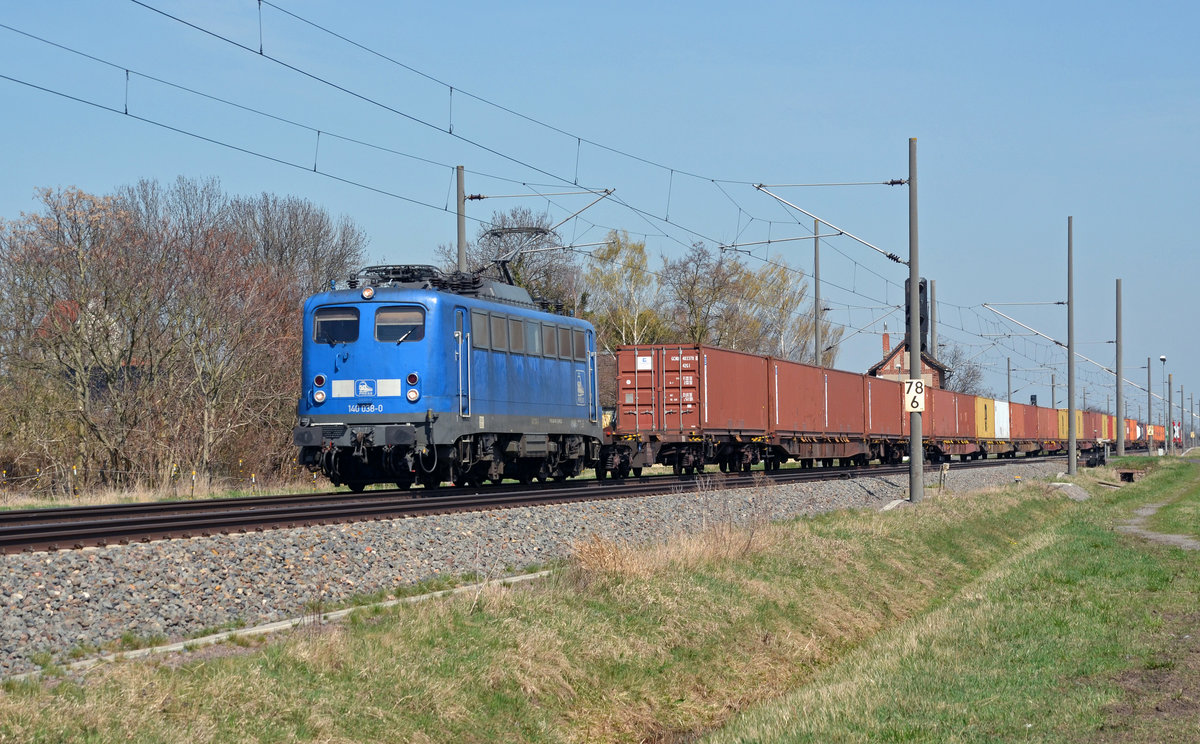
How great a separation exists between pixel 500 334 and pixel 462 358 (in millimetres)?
1883

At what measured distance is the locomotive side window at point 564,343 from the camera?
84.1 feet

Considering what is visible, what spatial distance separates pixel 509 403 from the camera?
900 inches

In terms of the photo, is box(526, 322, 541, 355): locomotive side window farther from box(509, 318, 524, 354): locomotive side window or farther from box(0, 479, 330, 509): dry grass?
box(0, 479, 330, 509): dry grass

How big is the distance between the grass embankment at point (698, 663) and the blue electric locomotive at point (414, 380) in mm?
6511

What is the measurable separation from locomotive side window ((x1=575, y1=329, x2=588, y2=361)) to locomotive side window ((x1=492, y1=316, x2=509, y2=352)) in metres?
3.69

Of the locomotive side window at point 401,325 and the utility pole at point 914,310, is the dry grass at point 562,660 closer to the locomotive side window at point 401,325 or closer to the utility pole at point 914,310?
the locomotive side window at point 401,325

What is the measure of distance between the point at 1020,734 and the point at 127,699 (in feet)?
17.6

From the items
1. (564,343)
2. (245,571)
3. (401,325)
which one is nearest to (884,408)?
(564,343)

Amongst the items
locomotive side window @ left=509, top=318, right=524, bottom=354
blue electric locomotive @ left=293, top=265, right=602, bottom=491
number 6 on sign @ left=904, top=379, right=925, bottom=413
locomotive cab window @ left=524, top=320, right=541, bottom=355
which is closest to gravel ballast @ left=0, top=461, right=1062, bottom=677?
blue electric locomotive @ left=293, top=265, right=602, bottom=491

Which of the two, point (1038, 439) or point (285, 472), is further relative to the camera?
point (1038, 439)

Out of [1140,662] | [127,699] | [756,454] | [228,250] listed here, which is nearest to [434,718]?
[127,699]

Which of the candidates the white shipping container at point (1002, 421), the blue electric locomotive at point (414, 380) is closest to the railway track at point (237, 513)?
the blue electric locomotive at point (414, 380)

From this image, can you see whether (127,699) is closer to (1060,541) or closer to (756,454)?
(1060,541)

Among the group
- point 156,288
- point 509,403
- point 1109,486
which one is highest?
point 156,288
